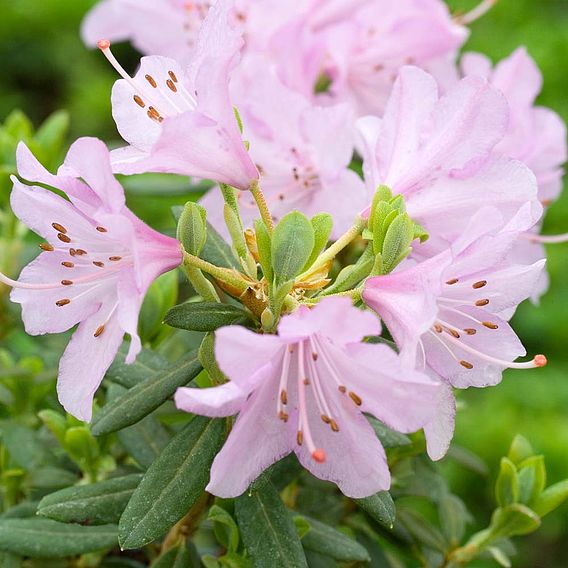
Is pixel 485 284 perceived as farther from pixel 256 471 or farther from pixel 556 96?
pixel 556 96

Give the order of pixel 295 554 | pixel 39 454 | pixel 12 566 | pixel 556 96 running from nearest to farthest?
pixel 295 554, pixel 12 566, pixel 39 454, pixel 556 96

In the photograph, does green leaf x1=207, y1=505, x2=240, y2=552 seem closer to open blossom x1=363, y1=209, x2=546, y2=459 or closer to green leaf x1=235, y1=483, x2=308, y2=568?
green leaf x1=235, y1=483, x2=308, y2=568

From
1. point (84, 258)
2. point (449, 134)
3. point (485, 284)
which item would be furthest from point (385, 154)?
point (84, 258)

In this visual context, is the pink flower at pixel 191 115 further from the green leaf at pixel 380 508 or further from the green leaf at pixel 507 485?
the green leaf at pixel 507 485

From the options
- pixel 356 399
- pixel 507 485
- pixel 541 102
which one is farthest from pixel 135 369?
pixel 541 102

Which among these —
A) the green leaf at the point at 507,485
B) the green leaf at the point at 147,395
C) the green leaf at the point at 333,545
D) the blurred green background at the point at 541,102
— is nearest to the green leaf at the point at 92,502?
the green leaf at the point at 147,395

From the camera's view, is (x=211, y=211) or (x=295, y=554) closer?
(x=295, y=554)

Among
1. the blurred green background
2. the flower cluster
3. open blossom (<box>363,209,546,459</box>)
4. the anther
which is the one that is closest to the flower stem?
the flower cluster
